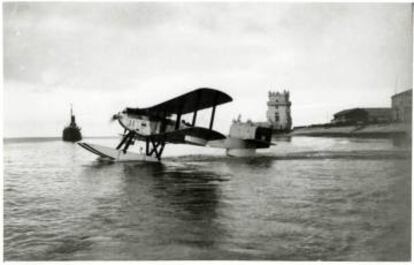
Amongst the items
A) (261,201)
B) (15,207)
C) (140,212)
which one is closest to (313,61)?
(261,201)

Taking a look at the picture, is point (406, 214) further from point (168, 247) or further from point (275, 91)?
point (168, 247)

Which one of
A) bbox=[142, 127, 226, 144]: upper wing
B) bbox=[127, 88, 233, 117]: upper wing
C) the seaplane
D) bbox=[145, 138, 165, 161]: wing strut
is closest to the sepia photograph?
bbox=[127, 88, 233, 117]: upper wing

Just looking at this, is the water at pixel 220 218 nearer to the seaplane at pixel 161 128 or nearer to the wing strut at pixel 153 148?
the seaplane at pixel 161 128

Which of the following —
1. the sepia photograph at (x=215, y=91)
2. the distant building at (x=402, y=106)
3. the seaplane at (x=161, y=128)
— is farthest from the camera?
the seaplane at (x=161, y=128)

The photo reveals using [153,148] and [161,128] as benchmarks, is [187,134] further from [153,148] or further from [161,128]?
[153,148]

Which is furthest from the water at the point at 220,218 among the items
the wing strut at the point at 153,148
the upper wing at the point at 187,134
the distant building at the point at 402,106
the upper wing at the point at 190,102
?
the wing strut at the point at 153,148

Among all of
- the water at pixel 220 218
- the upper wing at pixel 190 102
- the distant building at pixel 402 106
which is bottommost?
the water at pixel 220 218
